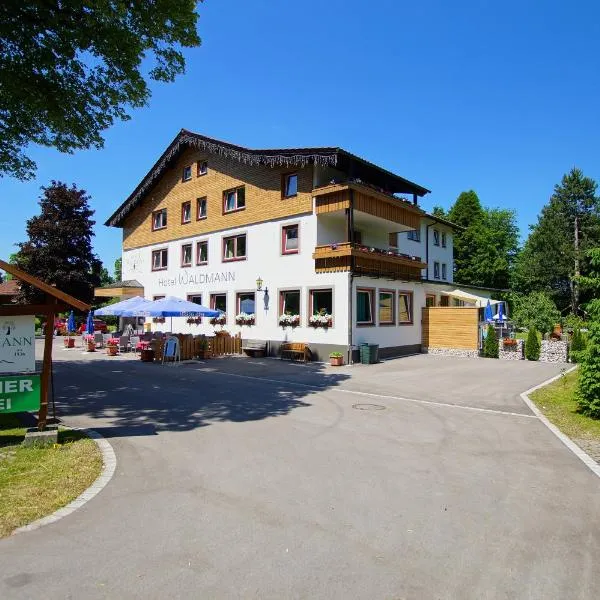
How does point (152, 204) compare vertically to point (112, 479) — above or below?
above

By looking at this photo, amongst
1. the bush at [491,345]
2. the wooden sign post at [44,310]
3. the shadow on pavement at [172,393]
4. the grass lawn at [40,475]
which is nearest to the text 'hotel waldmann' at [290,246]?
the bush at [491,345]

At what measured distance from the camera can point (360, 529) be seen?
441cm

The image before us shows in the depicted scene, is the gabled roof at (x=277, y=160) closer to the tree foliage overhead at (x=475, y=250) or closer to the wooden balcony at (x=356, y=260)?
the wooden balcony at (x=356, y=260)

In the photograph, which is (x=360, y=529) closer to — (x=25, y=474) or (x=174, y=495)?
(x=174, y=495)

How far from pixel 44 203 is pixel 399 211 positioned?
34.4 m

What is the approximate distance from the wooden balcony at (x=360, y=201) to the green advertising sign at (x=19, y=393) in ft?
47.7

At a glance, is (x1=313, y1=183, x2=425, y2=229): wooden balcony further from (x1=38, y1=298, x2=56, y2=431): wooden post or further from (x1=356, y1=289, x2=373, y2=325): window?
(x1=38, y1=298, x2=56, y2=431): wooden post

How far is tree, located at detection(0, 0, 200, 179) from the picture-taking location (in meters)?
10.4

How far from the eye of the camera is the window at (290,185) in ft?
71.5

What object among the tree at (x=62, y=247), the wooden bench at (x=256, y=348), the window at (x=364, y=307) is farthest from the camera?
the tree at (x=62, y=247)

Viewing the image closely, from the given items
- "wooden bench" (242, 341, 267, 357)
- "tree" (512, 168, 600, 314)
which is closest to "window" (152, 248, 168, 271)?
"wooden bench" (242, 341, 267, 357)

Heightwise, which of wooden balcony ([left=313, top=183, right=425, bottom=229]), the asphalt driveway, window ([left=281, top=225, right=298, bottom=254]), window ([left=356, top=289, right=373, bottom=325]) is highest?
A: wooden balcony ([left=313, top=183, right=425, bottom=229])

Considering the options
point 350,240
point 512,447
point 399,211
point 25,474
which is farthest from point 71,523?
point 399,211

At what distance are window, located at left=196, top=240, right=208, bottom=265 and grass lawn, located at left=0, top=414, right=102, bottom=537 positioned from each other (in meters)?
19.6
